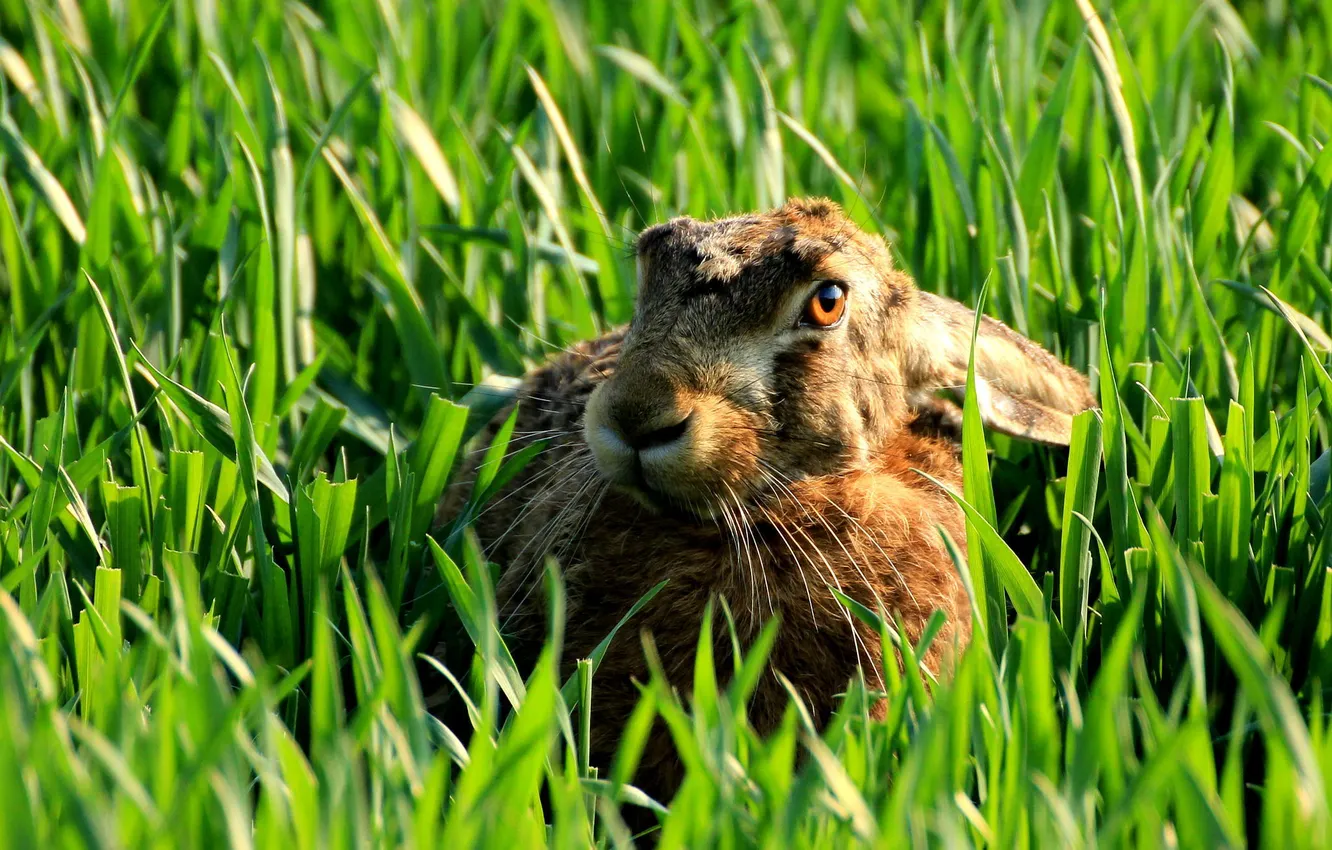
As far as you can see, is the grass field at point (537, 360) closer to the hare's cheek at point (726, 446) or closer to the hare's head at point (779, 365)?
the hare's head at point (779, 365)

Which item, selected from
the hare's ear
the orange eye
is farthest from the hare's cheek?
the hare's ear

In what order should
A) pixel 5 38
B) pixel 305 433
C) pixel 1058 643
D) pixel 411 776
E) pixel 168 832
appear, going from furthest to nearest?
pixel 5 38 < pixel 305 433 < pixel 1058 643 < pixel 411 776 < pixel 168 832

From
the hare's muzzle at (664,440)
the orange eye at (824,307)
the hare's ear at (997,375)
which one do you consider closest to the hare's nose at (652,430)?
the hare's muzzle at (664,440)

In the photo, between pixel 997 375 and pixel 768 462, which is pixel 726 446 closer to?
pixel 768 462

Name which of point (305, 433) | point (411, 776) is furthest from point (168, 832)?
point (305, 433)

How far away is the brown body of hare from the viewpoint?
250 cm

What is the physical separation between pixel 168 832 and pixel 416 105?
3034 mm

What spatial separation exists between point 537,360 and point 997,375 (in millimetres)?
1232

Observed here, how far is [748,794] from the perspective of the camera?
72.1 inches

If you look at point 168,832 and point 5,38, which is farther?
point 5,38

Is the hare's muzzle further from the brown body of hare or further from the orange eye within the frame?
the orange eye

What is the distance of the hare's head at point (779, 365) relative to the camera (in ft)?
8.02

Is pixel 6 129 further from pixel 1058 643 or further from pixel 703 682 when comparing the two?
pixel 1058 643

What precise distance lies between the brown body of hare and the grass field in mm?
124
